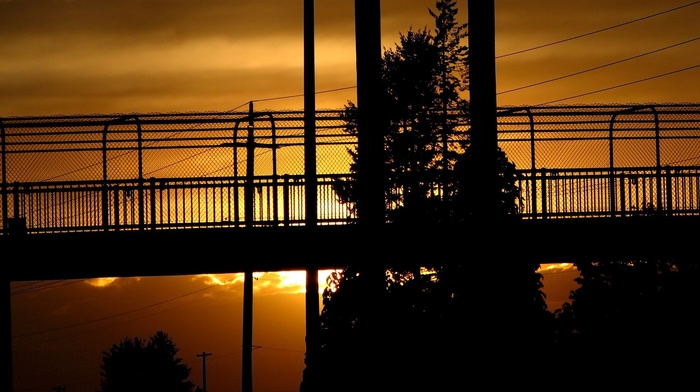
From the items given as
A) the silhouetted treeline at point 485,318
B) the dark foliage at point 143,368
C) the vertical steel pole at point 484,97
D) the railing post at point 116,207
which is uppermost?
the vertical steel pole at point 484,97

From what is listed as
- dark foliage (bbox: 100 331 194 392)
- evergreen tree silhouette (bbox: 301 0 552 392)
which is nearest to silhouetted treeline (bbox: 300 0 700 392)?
evergreen tree silhouette (bbox: 301 0 552 392)

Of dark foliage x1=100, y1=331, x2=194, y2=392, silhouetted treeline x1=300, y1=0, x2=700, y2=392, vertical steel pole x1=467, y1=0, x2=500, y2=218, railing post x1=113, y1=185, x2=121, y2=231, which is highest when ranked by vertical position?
vertical steel pole x1=467, y1=0, x2=500, y2=218

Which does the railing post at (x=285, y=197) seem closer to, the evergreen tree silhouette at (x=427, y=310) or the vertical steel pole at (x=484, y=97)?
the evergreen tree silhouette at (x=427, y=310)

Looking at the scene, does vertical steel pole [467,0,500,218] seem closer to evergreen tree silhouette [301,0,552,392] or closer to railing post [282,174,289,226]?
evergreen tree silhouette [301,0,552,392]

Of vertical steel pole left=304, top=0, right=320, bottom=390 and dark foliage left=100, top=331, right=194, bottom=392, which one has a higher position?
vertical steel pole left=304, top=0, right=320, bottom=390

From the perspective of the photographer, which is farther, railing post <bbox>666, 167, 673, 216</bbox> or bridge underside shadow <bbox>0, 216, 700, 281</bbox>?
railing post <bbox>666, 167, 673, 216</bbox>

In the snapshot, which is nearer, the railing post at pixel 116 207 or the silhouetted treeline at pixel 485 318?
the silhouetted treeline at pixel 485 318

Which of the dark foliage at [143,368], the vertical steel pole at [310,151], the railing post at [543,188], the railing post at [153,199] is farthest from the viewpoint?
the dark foliage at [143,368]

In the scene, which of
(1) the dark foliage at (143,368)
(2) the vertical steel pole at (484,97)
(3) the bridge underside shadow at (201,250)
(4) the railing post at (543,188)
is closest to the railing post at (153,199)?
(3) the bridge underside shadow at (201,250)

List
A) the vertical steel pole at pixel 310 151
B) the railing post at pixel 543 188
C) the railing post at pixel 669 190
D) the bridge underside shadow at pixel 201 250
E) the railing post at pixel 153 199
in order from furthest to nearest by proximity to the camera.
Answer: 1. the railing post at pixel 669 190
2. the railing post at pixel 543 188
3. the railing post at pixel 153 199
4. the vertical steel pole at pixel 310 151
5. the bridge underside shadow at pixel 201 250

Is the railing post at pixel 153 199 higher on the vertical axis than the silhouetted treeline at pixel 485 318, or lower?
higher

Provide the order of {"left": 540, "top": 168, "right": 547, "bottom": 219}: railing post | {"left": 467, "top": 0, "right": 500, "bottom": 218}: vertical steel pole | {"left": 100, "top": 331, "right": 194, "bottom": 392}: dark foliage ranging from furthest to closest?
{"left": 100, "top": 331, "right": 194, "bottom": 392}: dark foliage < {"left": 540, "top": 168, "right": 547, "bottom": 219}: railing post < {"left": 467, "top": 0, "right": 500, "bottom": 218}: vertical steel pole

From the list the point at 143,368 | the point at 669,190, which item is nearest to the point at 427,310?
the point at 669,190

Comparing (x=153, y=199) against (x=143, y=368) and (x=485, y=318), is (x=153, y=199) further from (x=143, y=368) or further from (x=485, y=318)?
(x=143, y=368)
